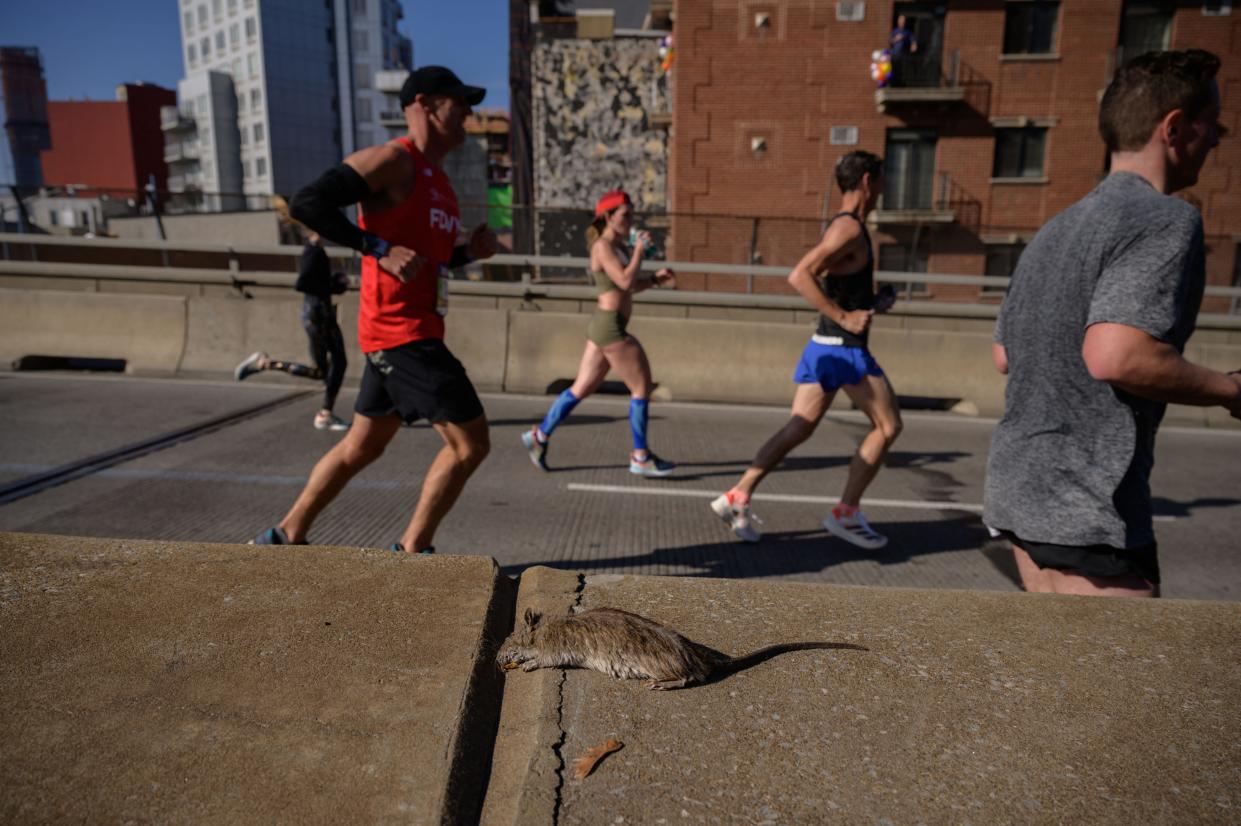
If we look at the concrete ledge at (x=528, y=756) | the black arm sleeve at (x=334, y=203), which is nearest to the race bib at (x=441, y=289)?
the black arm sleeve at (x=334, y=203)

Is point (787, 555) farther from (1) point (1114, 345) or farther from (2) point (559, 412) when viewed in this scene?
(1) point (1114, 345)

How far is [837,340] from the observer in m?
4.73

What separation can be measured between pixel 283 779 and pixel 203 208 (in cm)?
2117

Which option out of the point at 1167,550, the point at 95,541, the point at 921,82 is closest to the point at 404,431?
the point at 95,541

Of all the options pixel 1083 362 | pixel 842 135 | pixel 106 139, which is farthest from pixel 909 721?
pixel 106 139

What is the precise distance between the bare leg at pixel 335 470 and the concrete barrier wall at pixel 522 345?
6329 millimetres

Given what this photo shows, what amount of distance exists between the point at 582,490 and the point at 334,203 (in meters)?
3.19

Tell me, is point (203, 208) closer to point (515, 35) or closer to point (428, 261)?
point (428, 261)

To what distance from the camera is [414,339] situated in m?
3.64

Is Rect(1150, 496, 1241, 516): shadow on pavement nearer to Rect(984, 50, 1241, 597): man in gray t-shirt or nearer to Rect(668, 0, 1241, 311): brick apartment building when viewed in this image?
Rect(984, 50, 1241, 597): man in gray t-shirt

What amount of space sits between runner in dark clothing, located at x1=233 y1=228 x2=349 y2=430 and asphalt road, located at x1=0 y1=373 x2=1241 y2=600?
1.08 feet

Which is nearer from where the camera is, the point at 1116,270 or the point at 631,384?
the point at 1116,270

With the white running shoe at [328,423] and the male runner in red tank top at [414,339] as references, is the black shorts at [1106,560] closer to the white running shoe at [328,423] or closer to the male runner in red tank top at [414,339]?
the male runner in red tank top at [414,339]

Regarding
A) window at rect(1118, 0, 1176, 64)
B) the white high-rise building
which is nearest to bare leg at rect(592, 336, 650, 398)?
window at rect(1118, 0, 1176, 64)
